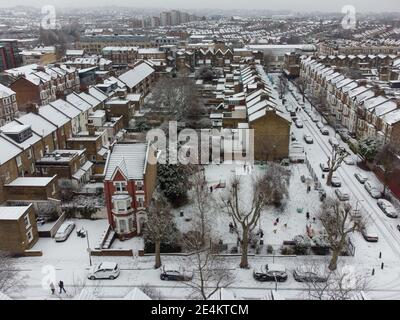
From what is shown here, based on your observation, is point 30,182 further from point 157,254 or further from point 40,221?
point 157,254

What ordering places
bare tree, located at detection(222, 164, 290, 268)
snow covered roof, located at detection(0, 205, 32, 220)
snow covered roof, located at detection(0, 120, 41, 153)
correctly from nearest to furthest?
1. snow covered roof, located at detection(0, 205, 32, 220)
2. bare tree, located at detection(222, 164, 290, 268)
3. snow covered roof, located at detection(0, 120, 41, 153)

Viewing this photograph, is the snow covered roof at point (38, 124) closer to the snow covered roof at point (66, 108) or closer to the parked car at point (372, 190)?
the snow covered roof at point (66, 108)

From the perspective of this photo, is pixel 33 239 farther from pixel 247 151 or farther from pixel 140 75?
pixel 140 75

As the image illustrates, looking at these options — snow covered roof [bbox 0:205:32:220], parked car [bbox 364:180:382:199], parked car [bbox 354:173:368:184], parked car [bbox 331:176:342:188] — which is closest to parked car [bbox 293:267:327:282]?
parked car [bbox 364:180:382:199]

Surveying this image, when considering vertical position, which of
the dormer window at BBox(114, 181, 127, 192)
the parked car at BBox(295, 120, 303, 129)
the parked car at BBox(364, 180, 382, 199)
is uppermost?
the dormer window at BBox(114, 181, 127, 192)

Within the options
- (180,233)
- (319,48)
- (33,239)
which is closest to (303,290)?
(180,233)

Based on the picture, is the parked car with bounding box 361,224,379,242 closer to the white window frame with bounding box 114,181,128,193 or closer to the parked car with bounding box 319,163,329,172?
the parked car with bounding box 319,163,329,172
